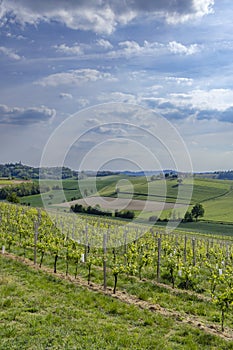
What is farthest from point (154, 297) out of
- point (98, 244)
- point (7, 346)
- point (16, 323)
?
point (98, 244)

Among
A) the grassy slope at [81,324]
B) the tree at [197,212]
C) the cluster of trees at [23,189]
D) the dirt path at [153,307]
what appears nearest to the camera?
the grassy slope at [81,324]

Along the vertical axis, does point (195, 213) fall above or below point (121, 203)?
below

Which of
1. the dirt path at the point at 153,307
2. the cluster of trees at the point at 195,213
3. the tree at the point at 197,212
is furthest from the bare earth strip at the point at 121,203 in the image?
the tree at the point at 197,212

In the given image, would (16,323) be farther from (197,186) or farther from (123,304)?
(197,186)

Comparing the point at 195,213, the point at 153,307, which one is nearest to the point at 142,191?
the point at 153,307

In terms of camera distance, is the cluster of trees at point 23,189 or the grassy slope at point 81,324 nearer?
the grassy slope at point 81,324

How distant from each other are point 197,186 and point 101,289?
68948mm

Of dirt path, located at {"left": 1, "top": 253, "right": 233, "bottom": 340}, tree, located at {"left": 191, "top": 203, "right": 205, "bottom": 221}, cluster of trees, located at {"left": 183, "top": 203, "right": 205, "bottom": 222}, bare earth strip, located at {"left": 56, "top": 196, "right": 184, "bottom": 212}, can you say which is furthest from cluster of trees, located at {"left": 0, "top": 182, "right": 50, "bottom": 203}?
dirt path, located at {"left": 1, "top": 253, "right": 233, "bottom": 340}

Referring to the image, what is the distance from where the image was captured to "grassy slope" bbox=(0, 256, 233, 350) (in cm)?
766

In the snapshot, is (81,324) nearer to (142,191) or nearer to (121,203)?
(142,191)

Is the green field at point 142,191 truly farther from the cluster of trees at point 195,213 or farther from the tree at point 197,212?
the cluster of trees at point 195,213

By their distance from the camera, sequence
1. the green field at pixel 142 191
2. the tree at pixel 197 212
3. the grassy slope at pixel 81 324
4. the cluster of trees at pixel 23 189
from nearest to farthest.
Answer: the grassy slope at pixel 81 324 < the green field at pixel 142 191 < the tree at pixel 197 212 < the cluster of trees at pixel 23 189

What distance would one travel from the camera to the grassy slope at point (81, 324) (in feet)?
25.1

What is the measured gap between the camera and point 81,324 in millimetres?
8648
